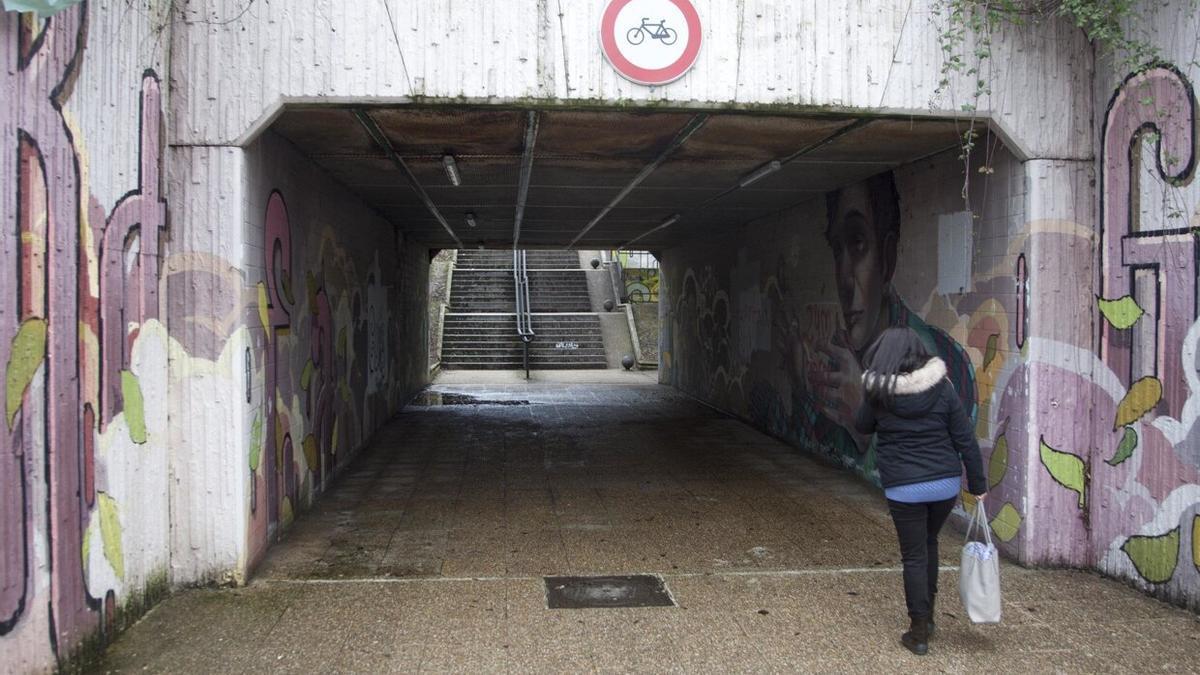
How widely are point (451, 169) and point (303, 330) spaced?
1735 mm

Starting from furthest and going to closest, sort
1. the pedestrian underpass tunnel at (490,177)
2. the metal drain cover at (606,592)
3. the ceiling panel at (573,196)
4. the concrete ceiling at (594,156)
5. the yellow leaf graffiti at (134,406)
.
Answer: the ceiling panel at (573,196) → the concrete ceiling at (594,156) → the metal drain cover at (606,592) → the yellow leaf graffiti at (134,406) → the pedestrian underpass tunnel at (490,177)

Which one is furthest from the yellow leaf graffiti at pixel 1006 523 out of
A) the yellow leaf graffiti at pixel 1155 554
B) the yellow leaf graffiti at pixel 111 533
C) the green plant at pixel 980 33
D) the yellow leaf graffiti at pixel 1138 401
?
the yellow leaf graffiti at pixel 111 533

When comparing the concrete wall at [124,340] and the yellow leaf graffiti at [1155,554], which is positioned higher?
the concrete wall at [124,340]

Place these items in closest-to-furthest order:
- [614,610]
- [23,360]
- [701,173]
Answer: [23,360] → [614,610] → [701,173]

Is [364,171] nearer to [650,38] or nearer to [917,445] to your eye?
[650,38]

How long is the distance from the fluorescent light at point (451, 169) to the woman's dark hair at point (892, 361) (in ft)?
12.5

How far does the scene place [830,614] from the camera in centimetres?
456

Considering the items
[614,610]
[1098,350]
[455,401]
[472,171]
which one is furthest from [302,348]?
[455,401]

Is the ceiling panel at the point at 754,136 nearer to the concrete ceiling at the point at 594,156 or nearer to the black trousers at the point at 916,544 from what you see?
the concrete ceiling at the point at 594,156

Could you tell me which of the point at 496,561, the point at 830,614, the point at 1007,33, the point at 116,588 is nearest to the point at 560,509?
the point at 496,561

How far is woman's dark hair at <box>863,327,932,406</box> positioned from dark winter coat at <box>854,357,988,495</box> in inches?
0.7

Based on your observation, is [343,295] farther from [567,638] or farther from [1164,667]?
[1164,667]

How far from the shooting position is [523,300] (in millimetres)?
23219

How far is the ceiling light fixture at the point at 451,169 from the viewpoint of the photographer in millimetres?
6598
